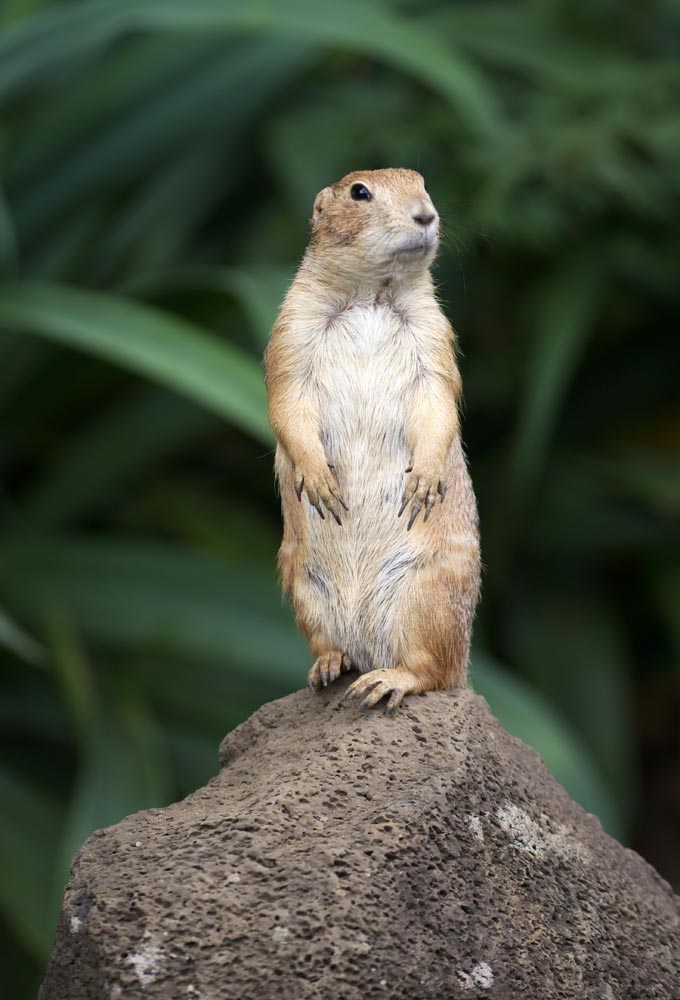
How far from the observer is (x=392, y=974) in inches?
132

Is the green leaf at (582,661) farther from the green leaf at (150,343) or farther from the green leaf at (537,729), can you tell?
the green leaf at (150,343)

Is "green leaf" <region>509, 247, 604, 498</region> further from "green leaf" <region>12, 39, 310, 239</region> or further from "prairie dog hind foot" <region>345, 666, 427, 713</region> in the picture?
"prairie dog hind foot" <region>345, 666, 427, 713</region>

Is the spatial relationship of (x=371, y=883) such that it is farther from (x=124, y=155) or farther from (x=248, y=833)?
(x=124, y=155)

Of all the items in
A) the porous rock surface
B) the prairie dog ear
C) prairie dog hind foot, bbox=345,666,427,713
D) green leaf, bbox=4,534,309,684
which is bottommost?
the porous rock surface

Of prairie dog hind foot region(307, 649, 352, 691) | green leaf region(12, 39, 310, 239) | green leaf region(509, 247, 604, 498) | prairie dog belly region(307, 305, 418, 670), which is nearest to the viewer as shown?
prairie dog belly region(307, 305, 418, 670)

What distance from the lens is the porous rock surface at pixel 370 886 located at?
3.33 meters

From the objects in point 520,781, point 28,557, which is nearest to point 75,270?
point 28,557

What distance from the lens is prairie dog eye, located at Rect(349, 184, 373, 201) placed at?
3.93 m

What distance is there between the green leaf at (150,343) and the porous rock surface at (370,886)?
226 centimetres

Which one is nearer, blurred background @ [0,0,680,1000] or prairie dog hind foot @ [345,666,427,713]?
prairie dog hind foot @ [345,666,427,713]

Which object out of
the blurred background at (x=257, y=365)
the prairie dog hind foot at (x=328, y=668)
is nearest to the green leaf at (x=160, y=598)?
the blurred background at (x=257, y=365)

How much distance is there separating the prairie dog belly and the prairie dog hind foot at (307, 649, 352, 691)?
3.4 inches

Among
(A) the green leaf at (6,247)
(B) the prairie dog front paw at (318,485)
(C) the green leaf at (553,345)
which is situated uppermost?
(C) the green leaf at (553,345)

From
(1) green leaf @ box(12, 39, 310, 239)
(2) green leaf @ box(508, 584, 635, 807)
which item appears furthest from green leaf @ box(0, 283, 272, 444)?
(2) green leaf @ box(508, 584, 635, 807)
